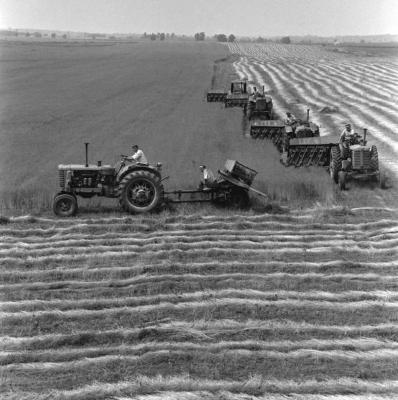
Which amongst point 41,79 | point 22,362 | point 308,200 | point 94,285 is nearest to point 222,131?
point 308,200

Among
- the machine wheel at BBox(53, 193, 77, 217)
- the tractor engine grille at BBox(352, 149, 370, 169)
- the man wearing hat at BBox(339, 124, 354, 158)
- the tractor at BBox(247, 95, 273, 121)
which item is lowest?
the machine wheel at BBox(53, 193, 77, 217)

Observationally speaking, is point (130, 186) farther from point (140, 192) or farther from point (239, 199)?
point (239, 199)

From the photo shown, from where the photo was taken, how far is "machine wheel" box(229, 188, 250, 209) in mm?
12969

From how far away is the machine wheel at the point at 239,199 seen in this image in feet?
42.5

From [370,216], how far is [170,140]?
400 inches

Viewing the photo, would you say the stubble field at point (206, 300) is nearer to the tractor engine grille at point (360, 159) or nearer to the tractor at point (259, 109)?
the tractor engine grille at point (360, 159)

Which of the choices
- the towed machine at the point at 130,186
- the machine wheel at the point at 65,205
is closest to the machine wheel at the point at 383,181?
the towed machine at the point at 130,186

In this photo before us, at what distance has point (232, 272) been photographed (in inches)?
370

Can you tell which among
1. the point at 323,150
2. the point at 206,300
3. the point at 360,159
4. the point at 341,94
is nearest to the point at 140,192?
the point at 206,300

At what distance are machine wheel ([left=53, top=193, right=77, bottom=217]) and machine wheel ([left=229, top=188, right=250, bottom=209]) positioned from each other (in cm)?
342

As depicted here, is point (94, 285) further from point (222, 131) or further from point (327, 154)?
point (222, 131)

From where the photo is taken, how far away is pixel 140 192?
40.2 feet

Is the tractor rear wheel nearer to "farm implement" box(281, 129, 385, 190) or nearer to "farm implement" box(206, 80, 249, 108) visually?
"farm implement" box(281, 129, 385, 190)

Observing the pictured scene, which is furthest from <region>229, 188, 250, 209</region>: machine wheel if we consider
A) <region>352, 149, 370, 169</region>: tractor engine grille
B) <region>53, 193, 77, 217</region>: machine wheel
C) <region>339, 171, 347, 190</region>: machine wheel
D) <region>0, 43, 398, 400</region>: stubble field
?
<region>352, 149, 370, 169</region>: tractor engine grille
